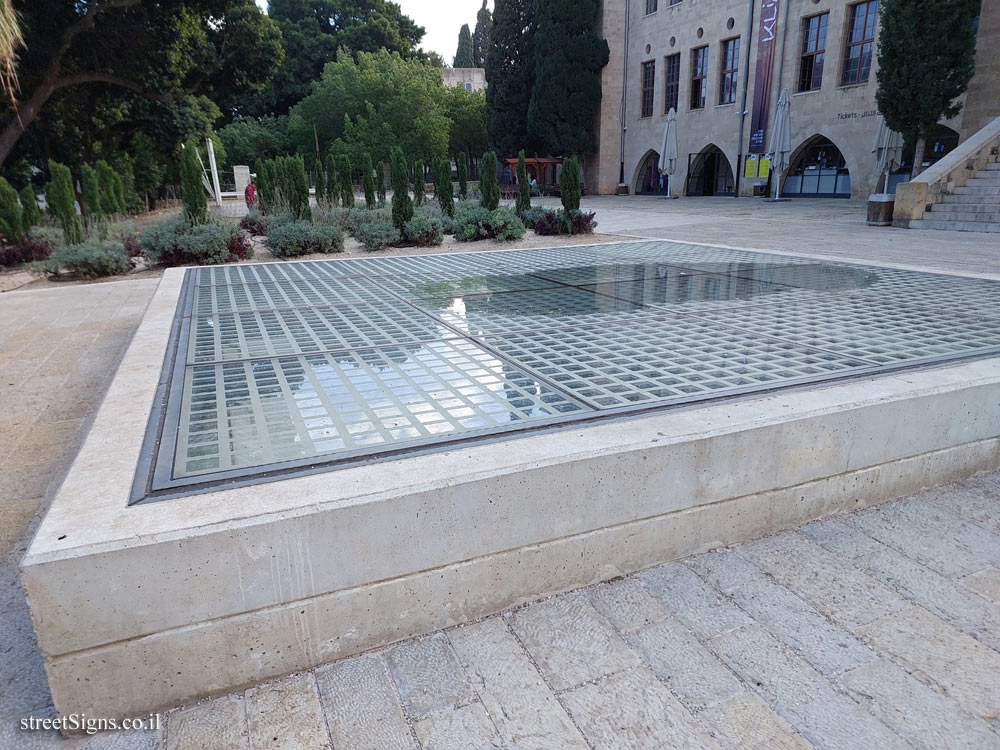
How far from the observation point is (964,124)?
15.7 meters

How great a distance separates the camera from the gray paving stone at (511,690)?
4.94 ft

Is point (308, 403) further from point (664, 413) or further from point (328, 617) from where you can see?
point (664, 413)

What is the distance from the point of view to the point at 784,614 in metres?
1.90

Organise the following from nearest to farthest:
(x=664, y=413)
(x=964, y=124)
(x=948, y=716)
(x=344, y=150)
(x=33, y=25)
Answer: (x=948, y=716)
(x=664, y=413)
(x=33, y=25)
(x=964, y=124)
(x=344, y=150)

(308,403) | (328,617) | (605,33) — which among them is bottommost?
(328,617)

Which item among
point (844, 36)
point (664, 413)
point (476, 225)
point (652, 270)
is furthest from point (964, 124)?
point (664, 413)

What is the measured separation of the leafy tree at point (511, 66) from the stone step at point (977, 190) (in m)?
20.0

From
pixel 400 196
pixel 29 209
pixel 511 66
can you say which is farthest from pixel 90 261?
pixel 511 66

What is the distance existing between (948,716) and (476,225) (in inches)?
411

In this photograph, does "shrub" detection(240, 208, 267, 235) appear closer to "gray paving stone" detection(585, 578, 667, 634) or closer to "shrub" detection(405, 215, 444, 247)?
"shrub" detection(405, 215, 444, 247)

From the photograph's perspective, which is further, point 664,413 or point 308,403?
point 308,403

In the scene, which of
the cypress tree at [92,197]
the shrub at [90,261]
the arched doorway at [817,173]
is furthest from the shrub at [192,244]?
the arched doorway at [817,173]

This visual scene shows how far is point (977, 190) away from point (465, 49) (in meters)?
58.0

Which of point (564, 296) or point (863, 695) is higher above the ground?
point (564, 296)
